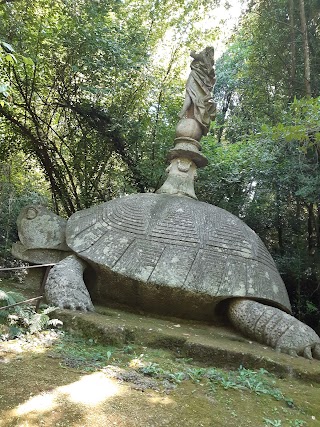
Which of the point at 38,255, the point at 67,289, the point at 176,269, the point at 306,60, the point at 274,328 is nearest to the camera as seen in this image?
the point at 274,328

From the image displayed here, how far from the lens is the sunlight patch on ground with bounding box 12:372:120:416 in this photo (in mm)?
1754

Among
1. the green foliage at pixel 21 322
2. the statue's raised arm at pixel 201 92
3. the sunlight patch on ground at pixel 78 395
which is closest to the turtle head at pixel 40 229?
the green foliage at pixel 21 322

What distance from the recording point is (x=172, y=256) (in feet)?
13.2

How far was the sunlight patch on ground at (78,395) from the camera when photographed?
1754 mm

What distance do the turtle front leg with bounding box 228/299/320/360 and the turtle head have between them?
2122 millimetres

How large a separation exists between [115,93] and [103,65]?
681 mm

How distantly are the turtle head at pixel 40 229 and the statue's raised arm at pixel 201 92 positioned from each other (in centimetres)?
237

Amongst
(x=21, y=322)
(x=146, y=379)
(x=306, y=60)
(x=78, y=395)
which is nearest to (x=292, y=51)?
(x=306, y=60)

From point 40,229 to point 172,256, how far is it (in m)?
1.69

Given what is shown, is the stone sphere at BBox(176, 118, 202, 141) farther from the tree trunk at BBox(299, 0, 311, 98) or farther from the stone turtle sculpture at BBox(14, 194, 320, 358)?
the tree trunk at BBox(299, 0, 311, 98)

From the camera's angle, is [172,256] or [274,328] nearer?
[274,328]

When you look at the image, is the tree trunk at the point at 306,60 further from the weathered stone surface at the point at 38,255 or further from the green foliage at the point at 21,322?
the green foliage at the point at 21,322

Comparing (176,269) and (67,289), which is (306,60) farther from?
(67,289)

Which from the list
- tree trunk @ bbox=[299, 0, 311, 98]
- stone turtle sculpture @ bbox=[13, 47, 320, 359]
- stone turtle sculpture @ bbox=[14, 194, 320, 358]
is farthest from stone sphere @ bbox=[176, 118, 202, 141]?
tree trunk @ bbox=[299, 0, 311, 98]
